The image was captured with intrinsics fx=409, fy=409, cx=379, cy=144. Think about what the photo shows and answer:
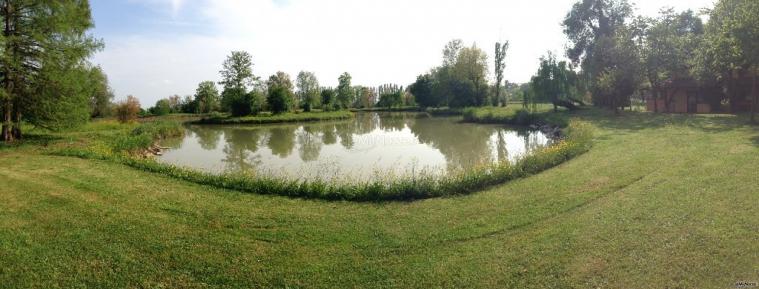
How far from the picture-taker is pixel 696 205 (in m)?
7.30

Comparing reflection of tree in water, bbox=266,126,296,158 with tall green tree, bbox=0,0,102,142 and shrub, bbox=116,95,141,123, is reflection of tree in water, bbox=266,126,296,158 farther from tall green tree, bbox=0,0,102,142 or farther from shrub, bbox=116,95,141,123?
shrub, bbox=116,95,141,123

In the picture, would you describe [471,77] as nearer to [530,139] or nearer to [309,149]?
[530,139]

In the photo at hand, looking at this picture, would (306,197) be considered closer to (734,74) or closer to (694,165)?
(694,165)

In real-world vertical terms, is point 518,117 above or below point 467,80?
below

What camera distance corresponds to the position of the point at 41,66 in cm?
1712

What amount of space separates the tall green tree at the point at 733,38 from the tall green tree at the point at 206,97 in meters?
55.7

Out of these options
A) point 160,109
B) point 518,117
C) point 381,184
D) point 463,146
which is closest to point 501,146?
point 463,146

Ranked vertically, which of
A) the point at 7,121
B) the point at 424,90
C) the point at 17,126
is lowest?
the point at 17,126

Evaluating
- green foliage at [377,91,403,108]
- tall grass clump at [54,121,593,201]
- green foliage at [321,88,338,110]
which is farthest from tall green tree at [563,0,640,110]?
green foliage at [377,91,403,108]

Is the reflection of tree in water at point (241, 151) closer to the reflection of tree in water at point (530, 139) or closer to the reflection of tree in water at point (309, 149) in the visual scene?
the reflection of tree in water at point (309, 149)

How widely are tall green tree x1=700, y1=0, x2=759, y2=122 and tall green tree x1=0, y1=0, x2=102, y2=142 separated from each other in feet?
88.2

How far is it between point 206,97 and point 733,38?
57.6m

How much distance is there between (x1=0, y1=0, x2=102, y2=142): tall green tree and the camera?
643 inches

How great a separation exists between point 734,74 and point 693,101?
10.3 feet
